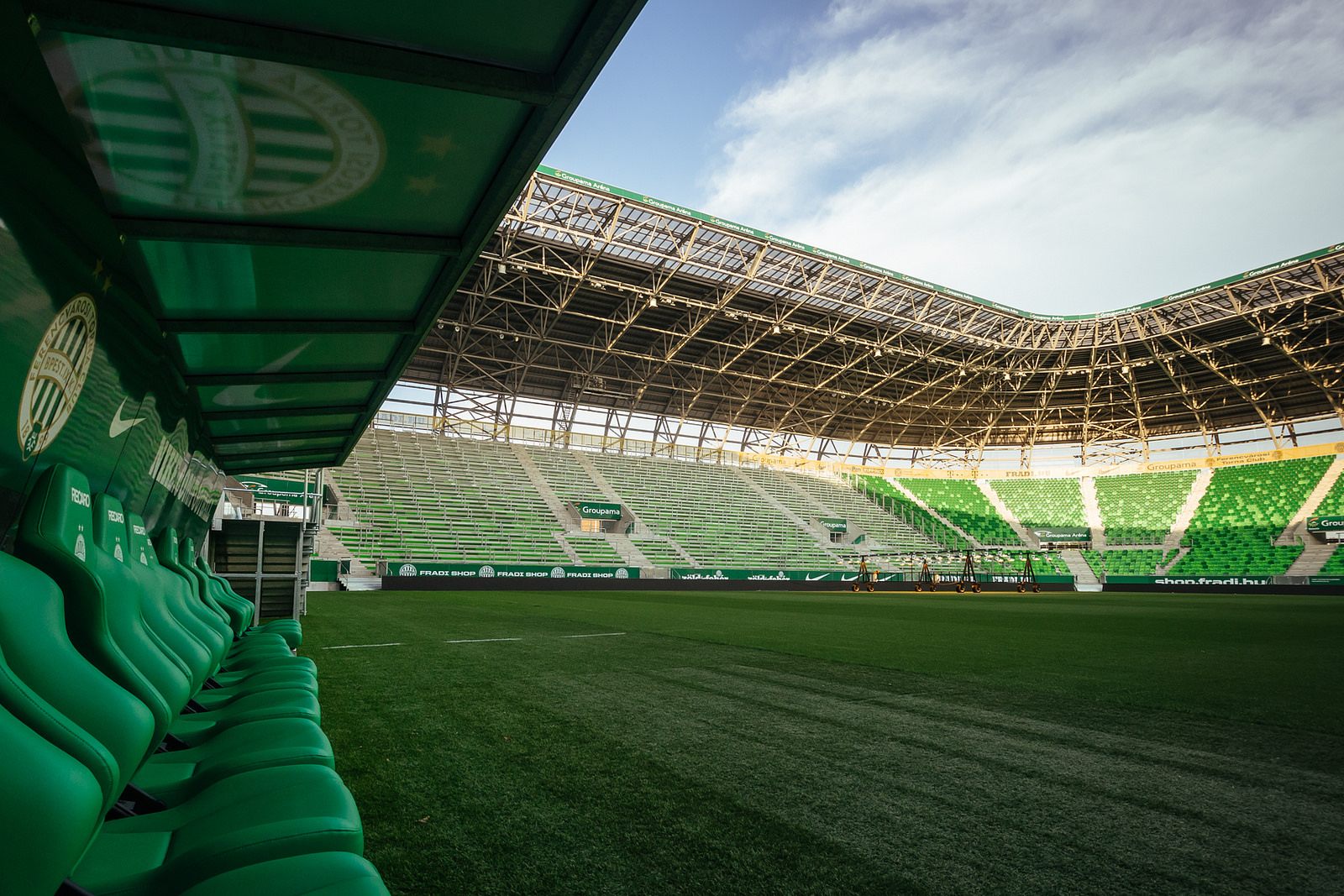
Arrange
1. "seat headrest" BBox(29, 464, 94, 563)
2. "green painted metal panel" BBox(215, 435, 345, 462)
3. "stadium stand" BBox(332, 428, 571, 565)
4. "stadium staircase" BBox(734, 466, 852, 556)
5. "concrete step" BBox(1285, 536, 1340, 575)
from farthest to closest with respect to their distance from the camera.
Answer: "stadium staircase" BBox(734, 466, 852, 556) < "concrete step" BBox(1285, 536, 1340, 575) < "stadium stand" BBox(332, 428, 571, 565) < "green painted metal panel" BBox(215, 435, 345, 462) < "seat headrest" BBox(29, 464, 94, 563)

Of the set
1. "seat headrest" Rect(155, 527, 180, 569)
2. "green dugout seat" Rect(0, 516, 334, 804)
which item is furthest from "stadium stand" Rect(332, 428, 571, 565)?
"green dugout seat" Rect(0, 516, 334, 804)

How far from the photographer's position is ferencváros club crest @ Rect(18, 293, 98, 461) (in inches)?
74.5

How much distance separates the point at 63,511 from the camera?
1875 millimetres

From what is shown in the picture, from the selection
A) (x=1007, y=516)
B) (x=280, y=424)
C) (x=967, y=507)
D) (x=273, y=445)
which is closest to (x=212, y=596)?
(x=280, y=424)

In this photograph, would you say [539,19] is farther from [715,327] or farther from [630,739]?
[715,327]

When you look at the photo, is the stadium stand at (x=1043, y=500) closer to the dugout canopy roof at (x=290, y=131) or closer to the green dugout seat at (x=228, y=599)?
the green dugout seat at (x=228, y=599)

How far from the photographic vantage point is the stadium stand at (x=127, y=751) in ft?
3.26

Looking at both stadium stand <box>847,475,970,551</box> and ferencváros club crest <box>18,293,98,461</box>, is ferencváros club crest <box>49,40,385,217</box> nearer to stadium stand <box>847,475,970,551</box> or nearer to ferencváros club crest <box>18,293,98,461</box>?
ferencváros club crest <box>18,293,98,461</box>

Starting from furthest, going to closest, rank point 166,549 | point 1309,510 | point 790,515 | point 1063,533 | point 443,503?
1. point 1063,533
2. point 790,515
3. point 1309,510
4. point 443,503
5. point 166,549

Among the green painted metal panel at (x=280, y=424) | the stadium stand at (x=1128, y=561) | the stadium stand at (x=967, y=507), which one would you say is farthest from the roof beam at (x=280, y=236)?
the stadium stand at (x=967, y=507)

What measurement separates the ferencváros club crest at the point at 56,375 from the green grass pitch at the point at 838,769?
5.28 feet

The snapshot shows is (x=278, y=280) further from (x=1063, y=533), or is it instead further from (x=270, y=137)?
(x=1063, y=533)

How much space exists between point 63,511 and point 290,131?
3.86 ft

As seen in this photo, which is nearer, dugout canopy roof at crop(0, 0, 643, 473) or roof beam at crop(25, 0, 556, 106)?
roof beam at crop(25, 0, 556, 106)
